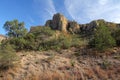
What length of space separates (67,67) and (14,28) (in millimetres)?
24185

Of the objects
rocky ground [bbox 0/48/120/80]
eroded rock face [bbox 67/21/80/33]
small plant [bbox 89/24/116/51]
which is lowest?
rocky ground [bbox 0/48/120/80]

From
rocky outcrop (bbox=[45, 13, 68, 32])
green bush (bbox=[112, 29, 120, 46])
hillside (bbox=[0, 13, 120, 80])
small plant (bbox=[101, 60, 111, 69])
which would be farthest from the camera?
rocky outcrop (bbox=[45, 13, 68, 32])

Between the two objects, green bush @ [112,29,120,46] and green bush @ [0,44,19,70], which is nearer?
green bush @ [0,44,19,70]

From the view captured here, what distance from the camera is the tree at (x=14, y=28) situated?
3984 cm

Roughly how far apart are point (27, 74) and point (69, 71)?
11.6ft

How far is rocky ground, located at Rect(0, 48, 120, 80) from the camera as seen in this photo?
56.3ft

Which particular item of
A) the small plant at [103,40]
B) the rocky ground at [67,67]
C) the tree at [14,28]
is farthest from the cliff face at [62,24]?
the rocky ground at [67,67]

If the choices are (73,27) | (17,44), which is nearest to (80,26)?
(73,27)

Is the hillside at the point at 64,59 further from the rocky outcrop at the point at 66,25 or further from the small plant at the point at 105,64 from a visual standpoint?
the rocky outcrop at the point at 66,25

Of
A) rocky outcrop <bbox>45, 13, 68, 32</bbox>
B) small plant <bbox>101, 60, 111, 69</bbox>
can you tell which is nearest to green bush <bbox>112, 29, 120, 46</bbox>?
small plant <bbox>101, 60, 111, 69</bbox>

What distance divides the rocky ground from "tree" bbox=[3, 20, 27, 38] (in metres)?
18.8

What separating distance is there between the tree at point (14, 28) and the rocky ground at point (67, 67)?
61.6ft

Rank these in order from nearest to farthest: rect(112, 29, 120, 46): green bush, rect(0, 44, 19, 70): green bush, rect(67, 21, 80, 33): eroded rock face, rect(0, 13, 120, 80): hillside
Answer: rect(0, 13, 120, 80): hillside, rect(0, 44, 19, 70): green bush, rect(112, 29, 120, 46): green bush, rect(67, 21, 80, 33): eroded rock face

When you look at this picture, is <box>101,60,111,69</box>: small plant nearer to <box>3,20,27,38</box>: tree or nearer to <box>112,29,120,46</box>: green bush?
<box>112,29,120,46</box>: green bush
